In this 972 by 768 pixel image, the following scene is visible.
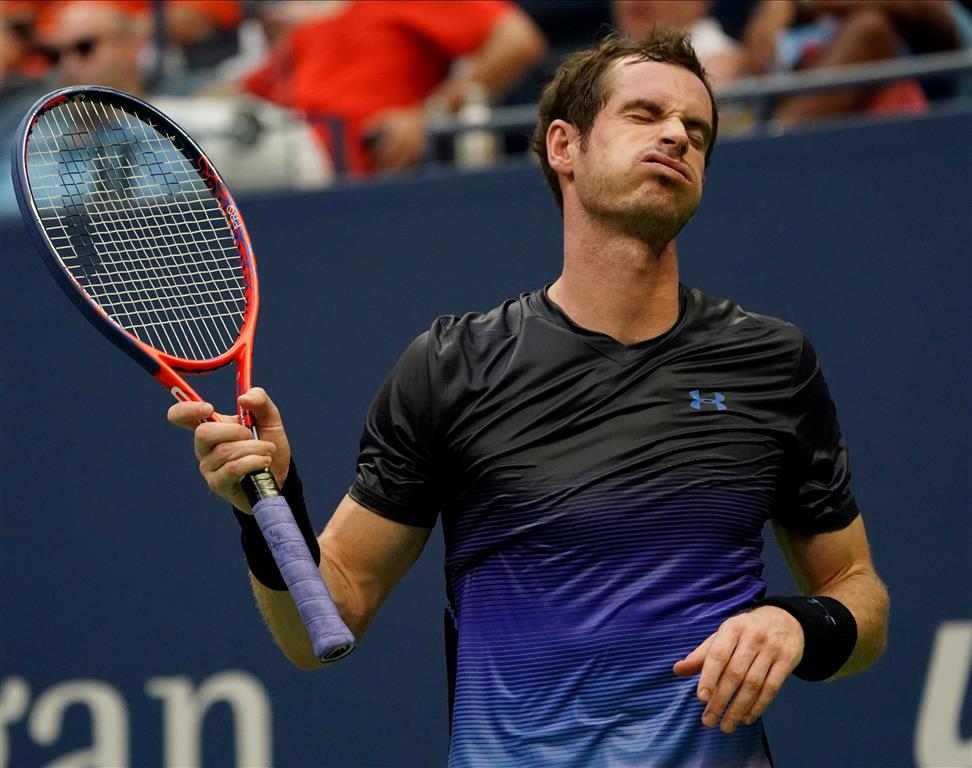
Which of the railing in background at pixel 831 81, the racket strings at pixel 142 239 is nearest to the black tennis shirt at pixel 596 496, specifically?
the racket strings at pixel 142 239

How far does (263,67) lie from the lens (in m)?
5.66

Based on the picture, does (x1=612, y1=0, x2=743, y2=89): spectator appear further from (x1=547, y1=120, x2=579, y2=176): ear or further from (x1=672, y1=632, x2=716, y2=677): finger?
(x1=672, y1=632, x2=716, y2=677): finger

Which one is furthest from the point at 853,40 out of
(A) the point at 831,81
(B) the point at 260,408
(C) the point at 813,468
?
(B) the point at 260,408

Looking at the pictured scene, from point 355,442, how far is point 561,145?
1.79 metres

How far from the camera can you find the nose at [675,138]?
2.35m

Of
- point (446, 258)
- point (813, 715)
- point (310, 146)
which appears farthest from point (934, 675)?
point (310, 146)

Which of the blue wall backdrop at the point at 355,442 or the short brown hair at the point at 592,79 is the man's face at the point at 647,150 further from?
the blue wall backdrop at the point at 355,442

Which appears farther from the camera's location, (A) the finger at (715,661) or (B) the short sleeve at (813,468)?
(B) the short sleeve at (813,468)

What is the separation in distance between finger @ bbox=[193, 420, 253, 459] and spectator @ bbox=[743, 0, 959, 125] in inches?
97.7

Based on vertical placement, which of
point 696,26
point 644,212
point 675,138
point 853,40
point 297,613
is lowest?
point 297,613

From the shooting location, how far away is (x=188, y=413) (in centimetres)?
209

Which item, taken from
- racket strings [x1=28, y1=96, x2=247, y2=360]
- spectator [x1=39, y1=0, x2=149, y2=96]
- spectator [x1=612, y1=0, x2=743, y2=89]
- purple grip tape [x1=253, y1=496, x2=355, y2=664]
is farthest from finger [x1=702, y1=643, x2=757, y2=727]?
spectator [x1=39, y1=0, x2=149, y2=96]

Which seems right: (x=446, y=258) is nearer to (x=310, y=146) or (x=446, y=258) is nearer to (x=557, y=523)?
(x=310, y=146)

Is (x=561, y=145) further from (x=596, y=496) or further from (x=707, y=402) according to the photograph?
(x=596, y=496)
